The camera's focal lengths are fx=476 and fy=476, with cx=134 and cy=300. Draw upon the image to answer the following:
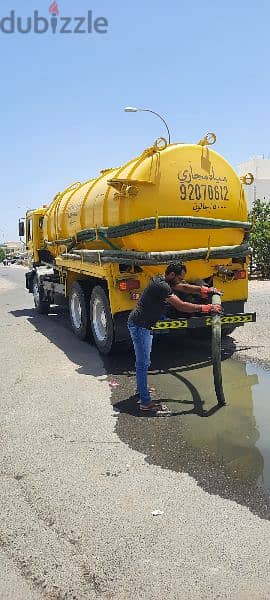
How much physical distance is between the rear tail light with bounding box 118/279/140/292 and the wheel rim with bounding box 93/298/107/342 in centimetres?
80

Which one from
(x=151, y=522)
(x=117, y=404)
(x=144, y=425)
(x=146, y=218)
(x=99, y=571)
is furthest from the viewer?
(x=146, y=218)

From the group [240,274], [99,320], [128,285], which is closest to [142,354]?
[128,285]

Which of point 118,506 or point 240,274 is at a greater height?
point 240,274

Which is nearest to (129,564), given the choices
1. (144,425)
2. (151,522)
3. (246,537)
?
(151,522)

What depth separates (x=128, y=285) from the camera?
7289 millimetres

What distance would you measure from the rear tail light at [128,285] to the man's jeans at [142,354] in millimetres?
1768

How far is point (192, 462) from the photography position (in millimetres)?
4172

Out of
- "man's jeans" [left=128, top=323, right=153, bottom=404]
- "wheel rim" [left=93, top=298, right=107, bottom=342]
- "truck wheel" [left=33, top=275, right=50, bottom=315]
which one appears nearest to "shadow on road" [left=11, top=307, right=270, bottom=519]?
"man's jeans" [left=128, top=323, right=153, bottom=404]

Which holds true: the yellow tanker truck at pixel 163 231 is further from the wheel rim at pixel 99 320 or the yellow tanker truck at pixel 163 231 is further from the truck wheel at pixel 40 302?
the truck wheel at pixel 40 302

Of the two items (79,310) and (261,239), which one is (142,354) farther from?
(261,239)

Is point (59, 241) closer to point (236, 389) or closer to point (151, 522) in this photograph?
point (236, 389)

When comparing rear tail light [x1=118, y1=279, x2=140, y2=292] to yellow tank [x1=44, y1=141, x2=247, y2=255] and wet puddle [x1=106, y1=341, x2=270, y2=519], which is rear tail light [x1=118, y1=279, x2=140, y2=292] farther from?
wet puddle [x1=106, y1=341, x2=270, y2=519]

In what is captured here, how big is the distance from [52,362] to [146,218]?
287 cm

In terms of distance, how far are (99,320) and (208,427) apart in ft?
12.5
